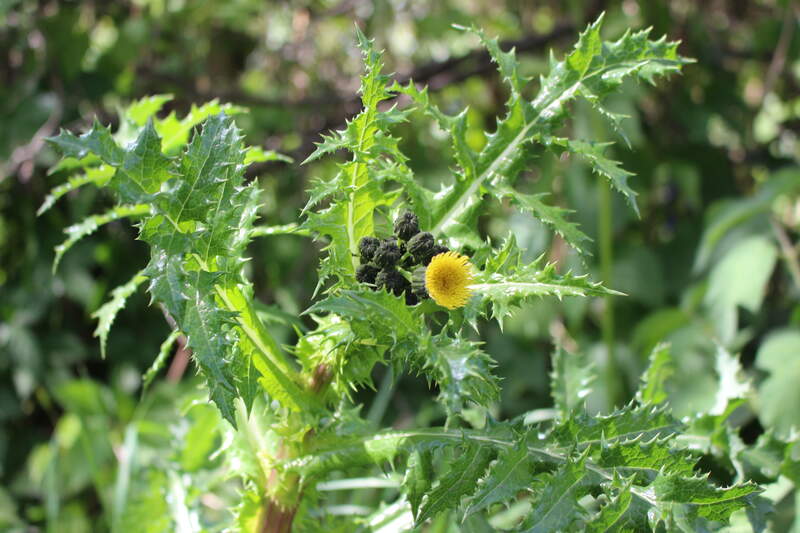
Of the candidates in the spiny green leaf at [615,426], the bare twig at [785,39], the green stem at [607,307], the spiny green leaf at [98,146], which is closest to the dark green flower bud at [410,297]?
the spiny green leaf at [615,426]

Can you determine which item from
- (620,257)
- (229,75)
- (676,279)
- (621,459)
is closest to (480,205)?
(621,459)

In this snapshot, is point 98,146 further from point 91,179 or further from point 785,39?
point 785,39

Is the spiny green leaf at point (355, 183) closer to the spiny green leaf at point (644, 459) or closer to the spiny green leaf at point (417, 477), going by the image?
the spiny green leaf at point (417, 477)

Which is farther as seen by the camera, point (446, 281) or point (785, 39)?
point (785, 39)

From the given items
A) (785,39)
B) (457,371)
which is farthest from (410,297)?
(785,39)

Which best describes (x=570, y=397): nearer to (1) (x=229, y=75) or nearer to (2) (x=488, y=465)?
(2) (x=488, y=465)

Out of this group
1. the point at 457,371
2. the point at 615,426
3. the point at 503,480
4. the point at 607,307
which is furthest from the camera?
the point at 607,307

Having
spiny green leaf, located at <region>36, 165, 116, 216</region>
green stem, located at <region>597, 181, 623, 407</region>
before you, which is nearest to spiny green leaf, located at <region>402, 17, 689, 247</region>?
spiny green leaf, located at <region>36, 165, 116, 216</region>
